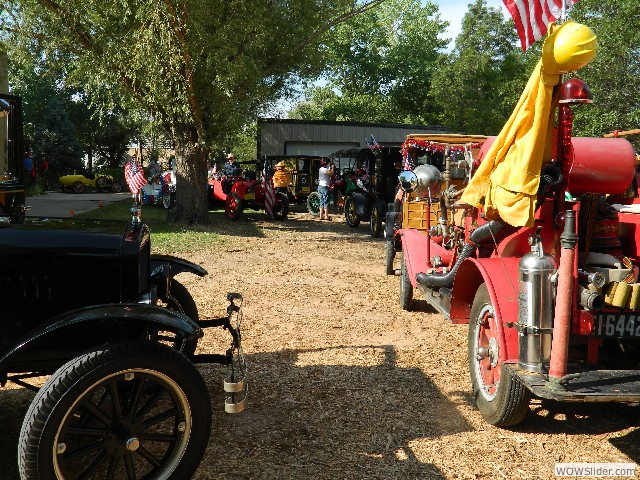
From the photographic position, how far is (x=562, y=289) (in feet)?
10.4

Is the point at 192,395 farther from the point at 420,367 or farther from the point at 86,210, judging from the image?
the point at 86,210

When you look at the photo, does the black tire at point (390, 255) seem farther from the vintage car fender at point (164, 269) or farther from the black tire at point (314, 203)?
the black tire at point (314, 203)

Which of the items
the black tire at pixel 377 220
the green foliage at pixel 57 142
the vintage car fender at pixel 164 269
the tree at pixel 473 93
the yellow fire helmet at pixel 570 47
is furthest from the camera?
the tree at pixel 473 93

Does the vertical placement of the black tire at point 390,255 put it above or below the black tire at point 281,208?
below

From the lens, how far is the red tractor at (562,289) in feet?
10.7

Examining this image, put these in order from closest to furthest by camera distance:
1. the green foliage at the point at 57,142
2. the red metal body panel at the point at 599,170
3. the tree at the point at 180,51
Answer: the red metal body panel at the point at 599,170, the tree at the point at 180,51, the green foliage at the point at 57,142

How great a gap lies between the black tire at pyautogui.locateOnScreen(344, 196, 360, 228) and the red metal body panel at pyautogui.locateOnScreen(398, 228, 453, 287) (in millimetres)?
9245

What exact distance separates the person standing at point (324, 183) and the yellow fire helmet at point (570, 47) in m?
13.6

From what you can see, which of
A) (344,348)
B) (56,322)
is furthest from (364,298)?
(56,322)

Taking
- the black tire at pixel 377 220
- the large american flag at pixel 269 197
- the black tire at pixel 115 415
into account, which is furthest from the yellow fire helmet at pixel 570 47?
the large american flag at pixel 269 197

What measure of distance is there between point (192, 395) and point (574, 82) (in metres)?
2.63

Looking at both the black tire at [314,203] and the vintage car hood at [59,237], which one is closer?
the vintage car hood at [59,237]

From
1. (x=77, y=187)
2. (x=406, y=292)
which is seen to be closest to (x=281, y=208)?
(x=406, y=292)

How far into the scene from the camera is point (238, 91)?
1419cm
